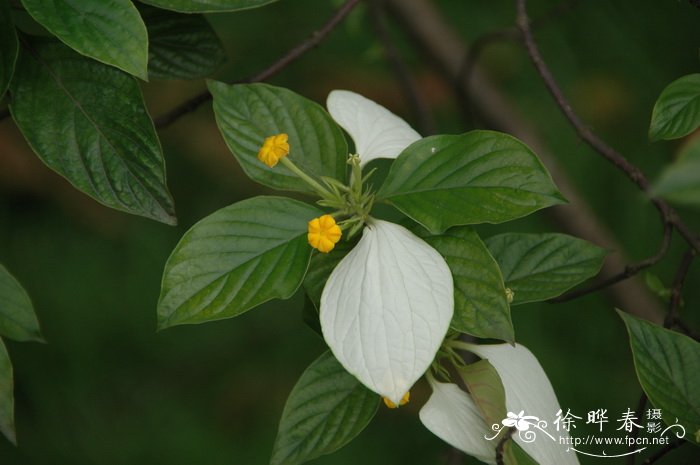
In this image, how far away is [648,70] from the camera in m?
1.96

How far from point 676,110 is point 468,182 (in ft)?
0.74

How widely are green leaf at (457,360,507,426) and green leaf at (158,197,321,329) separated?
7.6 inches

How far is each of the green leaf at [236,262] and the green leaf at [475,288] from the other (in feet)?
0.46

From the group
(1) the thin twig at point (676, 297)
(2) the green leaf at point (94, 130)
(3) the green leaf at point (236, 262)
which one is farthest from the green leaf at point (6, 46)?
(1) the thin twig at point (676, 297)

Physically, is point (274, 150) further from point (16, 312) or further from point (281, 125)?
point (16, 312)

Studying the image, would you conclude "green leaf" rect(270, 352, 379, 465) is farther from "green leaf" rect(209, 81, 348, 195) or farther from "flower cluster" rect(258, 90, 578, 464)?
"green leaf" rect(209, 81, 348, 195)

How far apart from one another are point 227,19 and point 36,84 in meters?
1.38

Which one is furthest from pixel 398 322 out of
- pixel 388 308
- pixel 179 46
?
pixel 179 46

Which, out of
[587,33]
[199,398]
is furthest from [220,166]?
[587,33]

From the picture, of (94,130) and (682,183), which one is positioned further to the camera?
(94,130)

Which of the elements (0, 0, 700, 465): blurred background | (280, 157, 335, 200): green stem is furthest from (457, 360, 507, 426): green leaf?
(0, 0, 700, 465): blurred background

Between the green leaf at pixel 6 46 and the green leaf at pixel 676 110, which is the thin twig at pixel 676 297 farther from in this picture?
the green leaf at pixel 6 46

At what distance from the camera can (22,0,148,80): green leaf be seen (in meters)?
0.70

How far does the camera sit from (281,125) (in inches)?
31.7
